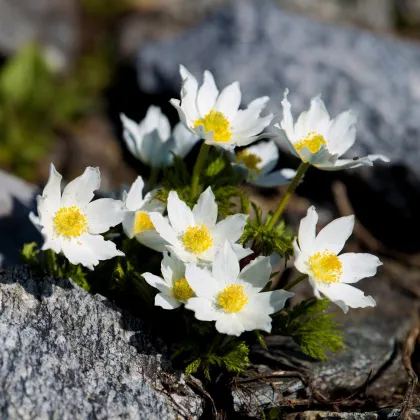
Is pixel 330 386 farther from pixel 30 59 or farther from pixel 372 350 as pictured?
pixel 30 59

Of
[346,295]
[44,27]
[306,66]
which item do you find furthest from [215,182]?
[44,27]

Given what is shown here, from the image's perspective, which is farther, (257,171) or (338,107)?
(338,107)

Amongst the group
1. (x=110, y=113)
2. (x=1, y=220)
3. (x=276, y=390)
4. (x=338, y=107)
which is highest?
(x=338, y=107)

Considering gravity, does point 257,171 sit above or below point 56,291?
above

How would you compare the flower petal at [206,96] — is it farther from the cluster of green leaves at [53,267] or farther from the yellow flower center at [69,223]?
the cluster of green leaves at [53,267]

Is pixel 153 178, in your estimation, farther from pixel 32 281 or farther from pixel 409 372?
pixel 409 372

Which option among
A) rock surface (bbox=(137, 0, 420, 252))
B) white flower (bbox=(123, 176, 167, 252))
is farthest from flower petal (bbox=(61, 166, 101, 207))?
rock surface (bbox=(137, 0, 420, 252))

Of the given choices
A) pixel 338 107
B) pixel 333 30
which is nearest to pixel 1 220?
pixel 338 107

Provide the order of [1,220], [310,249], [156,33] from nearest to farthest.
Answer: [310,249]
[1,220]
[156,33]
